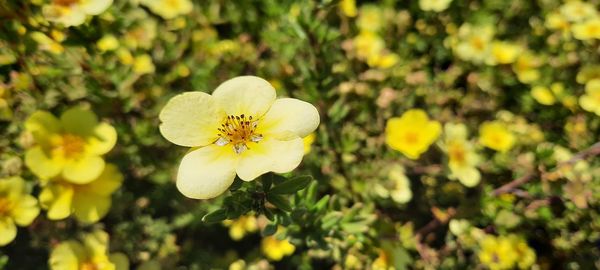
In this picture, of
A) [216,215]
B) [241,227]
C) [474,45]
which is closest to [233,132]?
[216,215]

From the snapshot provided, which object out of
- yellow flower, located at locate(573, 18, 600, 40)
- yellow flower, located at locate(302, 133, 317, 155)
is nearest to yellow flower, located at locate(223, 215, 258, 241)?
yellow flower, located at locate(302, 133, 317, 155)

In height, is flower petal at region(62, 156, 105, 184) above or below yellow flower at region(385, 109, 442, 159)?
above

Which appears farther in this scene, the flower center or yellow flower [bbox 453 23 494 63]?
yellow flower [bbox 453 23 494 63]

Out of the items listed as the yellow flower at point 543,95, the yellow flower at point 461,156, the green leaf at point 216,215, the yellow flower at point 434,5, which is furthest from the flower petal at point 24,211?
the yellow flower at point 543,95

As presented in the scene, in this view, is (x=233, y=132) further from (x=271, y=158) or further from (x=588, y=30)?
(x=588, y=30)

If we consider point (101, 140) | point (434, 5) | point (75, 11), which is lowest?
point (434, 5)

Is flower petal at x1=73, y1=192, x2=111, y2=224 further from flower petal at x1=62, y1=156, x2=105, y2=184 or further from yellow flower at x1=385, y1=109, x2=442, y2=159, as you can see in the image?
yellow flower at x1=385, y1=109, x2=442, y2=159

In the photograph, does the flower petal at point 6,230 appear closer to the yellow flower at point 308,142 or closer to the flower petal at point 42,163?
the flower petal at point 42,163
